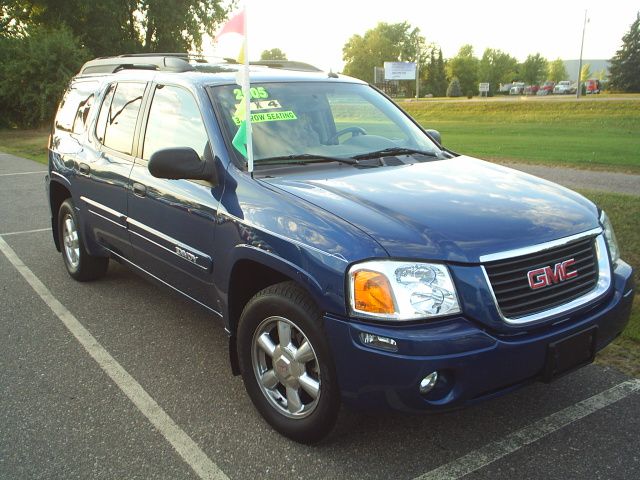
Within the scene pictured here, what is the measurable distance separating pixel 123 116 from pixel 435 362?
3261mm

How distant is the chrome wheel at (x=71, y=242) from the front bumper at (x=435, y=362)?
3793 mm

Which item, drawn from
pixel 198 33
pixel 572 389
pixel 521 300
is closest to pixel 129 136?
pixel 521 300

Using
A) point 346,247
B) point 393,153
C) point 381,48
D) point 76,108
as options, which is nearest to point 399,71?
point 381,48

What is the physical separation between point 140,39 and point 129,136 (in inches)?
1594

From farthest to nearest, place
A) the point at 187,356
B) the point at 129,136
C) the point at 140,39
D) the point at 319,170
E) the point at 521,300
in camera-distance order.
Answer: the point at 140,39, the point at 129,136, the point at 187,356, the point at 319,170, the point at 521,300

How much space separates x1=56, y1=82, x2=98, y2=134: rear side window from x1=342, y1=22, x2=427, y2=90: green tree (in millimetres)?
114472

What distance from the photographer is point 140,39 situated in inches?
1629

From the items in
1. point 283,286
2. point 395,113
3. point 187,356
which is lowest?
point 187,356

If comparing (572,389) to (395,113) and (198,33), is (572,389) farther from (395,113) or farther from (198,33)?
(198,33)

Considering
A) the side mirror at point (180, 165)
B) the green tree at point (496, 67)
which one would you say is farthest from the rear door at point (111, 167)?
the green tree at point (496, 67)

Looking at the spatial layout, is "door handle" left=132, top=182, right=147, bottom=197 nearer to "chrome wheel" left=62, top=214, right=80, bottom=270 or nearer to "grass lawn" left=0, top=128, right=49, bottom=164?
→ "chrome wheel" left=62, top=214, right=80, bottom=270

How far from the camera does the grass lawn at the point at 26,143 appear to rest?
66.0ft

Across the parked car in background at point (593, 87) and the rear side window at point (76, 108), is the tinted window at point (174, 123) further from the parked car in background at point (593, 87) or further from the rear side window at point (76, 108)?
the parked car in background at point (593, 87)

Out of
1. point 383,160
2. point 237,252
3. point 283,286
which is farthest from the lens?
point 383,160
